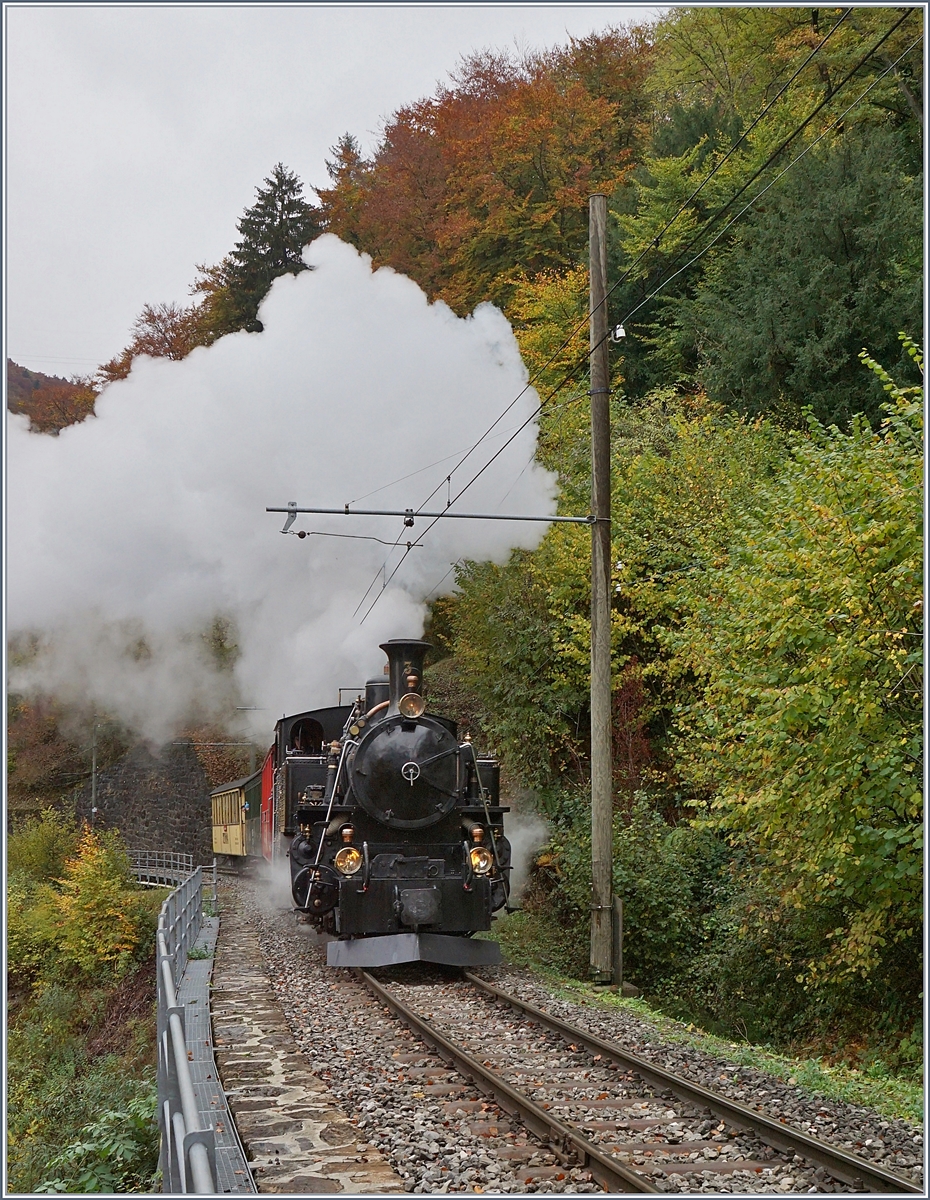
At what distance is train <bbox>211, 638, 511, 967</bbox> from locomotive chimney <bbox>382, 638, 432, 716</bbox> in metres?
0.01

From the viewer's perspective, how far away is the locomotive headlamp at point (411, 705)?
12.0 meters

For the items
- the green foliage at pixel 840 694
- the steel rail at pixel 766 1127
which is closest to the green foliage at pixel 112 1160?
the steel rail at pixel 766 1127

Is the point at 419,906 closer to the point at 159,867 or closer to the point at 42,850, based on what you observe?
the point at 42,850

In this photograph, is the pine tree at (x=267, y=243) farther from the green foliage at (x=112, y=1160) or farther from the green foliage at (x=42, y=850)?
the green foliage at (x=112, y=1160)

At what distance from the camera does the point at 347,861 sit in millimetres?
11461

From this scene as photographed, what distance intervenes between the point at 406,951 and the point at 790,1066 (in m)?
4.28

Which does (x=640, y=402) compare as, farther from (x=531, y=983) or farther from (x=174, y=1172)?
(x=174, y=1172)

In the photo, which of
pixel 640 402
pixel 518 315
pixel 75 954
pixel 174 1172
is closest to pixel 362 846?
pixel 174 1172

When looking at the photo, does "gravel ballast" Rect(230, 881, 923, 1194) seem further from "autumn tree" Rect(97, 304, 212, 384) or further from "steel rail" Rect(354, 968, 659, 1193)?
"autumn tree" Rect(97, 304, 212, 384)

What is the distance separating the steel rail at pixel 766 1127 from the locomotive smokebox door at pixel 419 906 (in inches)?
122

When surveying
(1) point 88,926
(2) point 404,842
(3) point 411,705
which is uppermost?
(3) point 411,705

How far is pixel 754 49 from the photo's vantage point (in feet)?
109

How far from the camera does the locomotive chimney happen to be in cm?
1212

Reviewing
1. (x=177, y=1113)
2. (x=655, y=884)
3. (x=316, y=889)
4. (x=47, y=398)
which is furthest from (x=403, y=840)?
(x=47, y=398)
